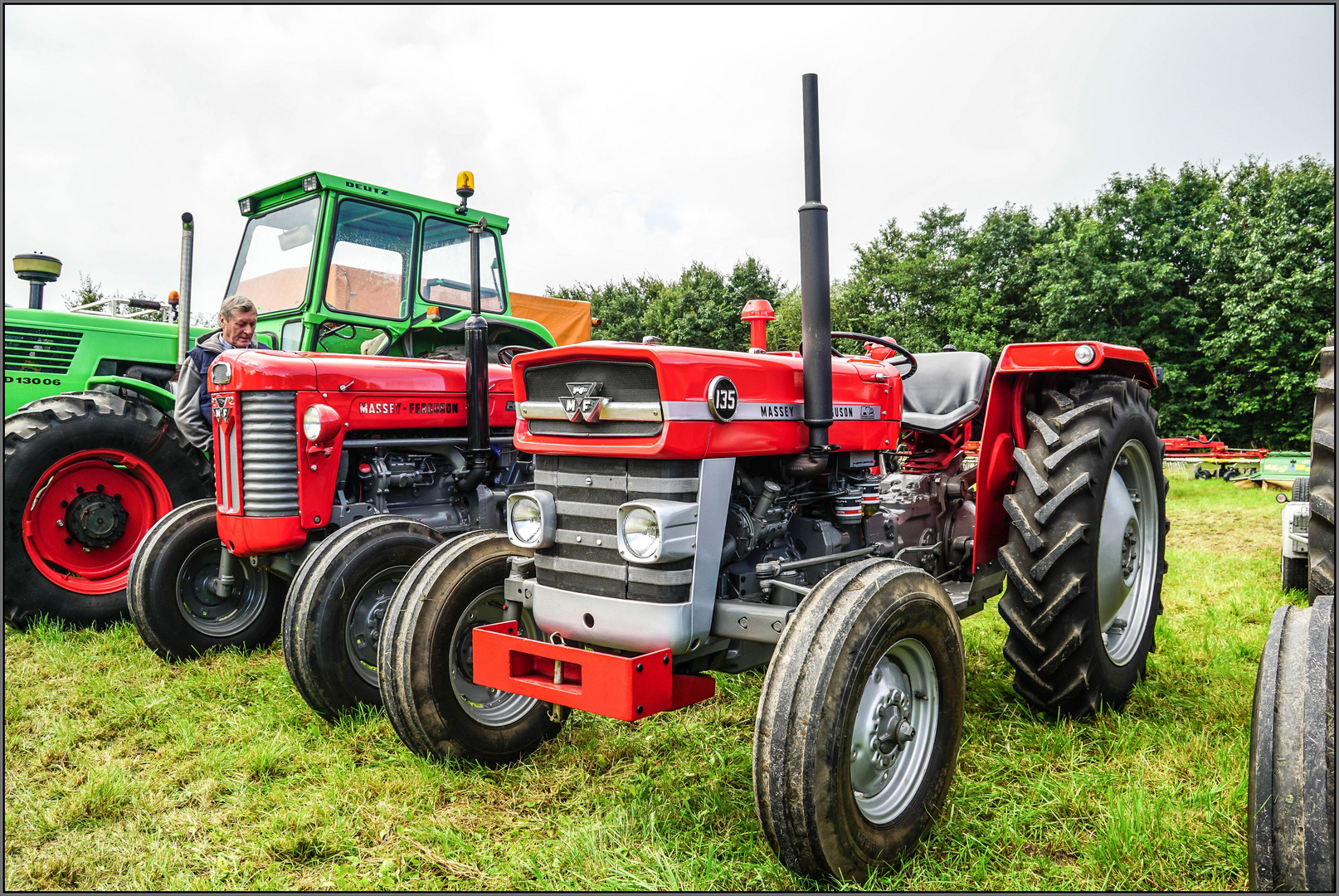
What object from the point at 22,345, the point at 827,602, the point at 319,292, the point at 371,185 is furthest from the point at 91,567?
the point at 827,602

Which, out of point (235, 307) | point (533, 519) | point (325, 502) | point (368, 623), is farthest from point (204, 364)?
point (533, 519)

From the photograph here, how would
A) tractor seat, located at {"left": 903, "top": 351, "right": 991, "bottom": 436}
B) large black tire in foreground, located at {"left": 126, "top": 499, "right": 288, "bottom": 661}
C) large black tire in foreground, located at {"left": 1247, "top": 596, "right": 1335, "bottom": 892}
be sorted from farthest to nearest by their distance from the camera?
large black tire in foreground, located at {"left": 126, "top": 499, "right": 288, "bottom": 661}
tractor seat, located at {"left": 903, "top": 351, "right": 991, "bottom": 436}
large black tire in foreground, located at {"left": 1247, "top": 596, "right": 1335, "bottom": 892}

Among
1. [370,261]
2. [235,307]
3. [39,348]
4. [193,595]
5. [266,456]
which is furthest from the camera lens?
[39,348]

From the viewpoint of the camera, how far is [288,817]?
2.50 m

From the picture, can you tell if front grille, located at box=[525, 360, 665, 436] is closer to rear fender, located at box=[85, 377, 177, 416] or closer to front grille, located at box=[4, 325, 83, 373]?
rear fender, located at box=[85, 377, 177, 416]

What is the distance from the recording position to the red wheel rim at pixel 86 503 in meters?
4.61

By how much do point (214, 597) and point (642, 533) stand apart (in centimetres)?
322

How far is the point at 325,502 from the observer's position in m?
3.79

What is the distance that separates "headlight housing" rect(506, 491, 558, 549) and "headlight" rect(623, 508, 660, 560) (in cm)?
33

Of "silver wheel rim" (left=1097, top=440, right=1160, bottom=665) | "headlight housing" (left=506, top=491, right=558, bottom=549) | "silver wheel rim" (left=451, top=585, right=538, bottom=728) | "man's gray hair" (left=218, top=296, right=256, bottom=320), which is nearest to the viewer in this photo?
"headlight housing" (left=506, top=491, right=558, bottom=549)

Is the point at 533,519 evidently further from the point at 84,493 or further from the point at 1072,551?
the point at 84,493

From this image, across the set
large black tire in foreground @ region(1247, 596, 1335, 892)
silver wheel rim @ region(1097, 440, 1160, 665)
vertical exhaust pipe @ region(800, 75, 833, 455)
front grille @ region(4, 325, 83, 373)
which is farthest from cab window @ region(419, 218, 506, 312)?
large black tire in foreground @ region(1247, 596, 1335, 892)

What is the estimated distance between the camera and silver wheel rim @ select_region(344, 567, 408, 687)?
3.28 metres

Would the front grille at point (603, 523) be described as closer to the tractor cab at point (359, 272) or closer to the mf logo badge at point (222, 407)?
the mf logo badge at point (222, 407)
